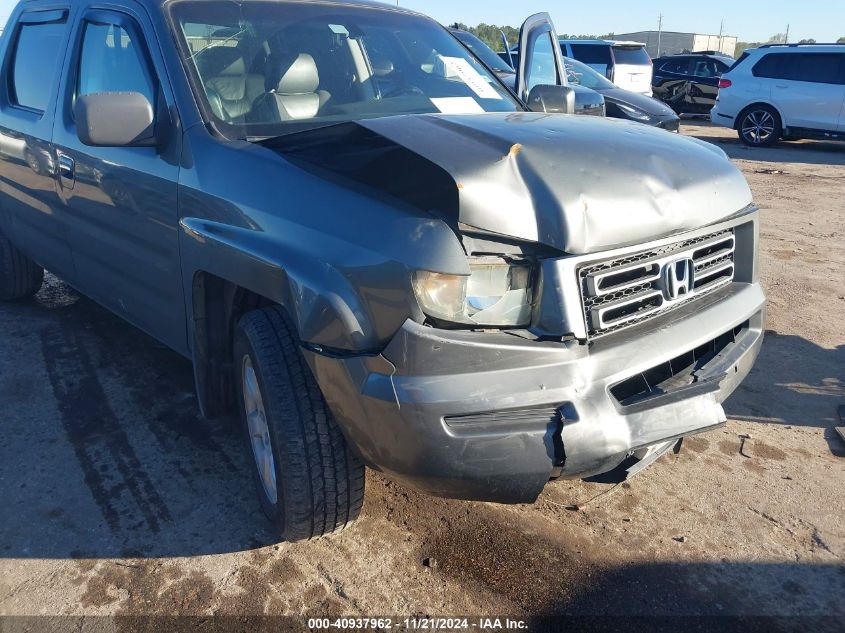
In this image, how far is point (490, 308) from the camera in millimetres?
2047

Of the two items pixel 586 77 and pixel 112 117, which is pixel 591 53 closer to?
pixel 586 77

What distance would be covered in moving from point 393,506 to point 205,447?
944 millimetres

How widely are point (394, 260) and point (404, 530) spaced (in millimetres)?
1221

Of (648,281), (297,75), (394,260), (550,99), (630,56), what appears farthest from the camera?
(630,56)

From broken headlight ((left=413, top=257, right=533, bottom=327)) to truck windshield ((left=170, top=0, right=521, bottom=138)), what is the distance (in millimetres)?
1157

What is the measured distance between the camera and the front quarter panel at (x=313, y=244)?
195cm

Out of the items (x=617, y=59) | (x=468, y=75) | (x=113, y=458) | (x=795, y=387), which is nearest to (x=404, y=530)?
(x=113, y=458)

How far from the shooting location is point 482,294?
80.7 inches

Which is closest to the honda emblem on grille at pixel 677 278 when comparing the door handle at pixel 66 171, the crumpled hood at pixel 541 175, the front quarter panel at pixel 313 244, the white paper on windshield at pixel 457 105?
the crumpled hood at pixel 541 175

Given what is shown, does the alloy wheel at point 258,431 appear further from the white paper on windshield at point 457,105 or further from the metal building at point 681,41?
the metal building at point 681,41

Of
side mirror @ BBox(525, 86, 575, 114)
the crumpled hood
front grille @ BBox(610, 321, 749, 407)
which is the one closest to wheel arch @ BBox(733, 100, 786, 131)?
side mirror @ BBox(525, 86, 575, 114)

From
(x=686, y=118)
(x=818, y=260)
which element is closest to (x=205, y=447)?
(x=818, y=260)

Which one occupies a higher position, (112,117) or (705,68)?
(705,68)

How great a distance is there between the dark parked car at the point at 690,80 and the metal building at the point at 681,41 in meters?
35.9
